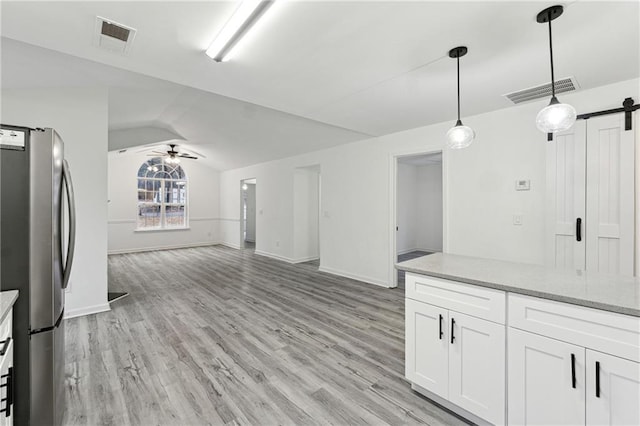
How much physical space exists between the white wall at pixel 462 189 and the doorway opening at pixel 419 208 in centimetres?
273

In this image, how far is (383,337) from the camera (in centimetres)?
286

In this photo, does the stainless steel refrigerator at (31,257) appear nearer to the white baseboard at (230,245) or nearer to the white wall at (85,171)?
the white wall at (85,171)

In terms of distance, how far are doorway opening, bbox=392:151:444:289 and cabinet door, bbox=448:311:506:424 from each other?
5841 millimetres

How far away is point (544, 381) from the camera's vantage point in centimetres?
144

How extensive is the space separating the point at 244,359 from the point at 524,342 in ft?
6.79

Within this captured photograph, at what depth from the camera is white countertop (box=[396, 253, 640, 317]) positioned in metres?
1.30

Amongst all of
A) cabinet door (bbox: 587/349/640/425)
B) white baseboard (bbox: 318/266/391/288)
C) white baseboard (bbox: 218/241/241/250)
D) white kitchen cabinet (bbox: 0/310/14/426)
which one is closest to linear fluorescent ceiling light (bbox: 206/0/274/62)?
white kitchen cabinet (bbox: 0/310/14/426)

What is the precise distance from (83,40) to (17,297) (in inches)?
66.6

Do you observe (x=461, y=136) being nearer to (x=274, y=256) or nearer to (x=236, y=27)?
(x=236, y=27)

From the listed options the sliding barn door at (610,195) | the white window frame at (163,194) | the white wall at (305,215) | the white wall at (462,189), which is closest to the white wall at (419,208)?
the white wall at (305,215)

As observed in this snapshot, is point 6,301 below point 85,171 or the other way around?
below

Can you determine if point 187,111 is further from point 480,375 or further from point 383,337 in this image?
point 480,375

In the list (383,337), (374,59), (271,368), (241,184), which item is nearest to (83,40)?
(374,59)

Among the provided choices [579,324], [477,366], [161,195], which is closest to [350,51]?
[579,324]
